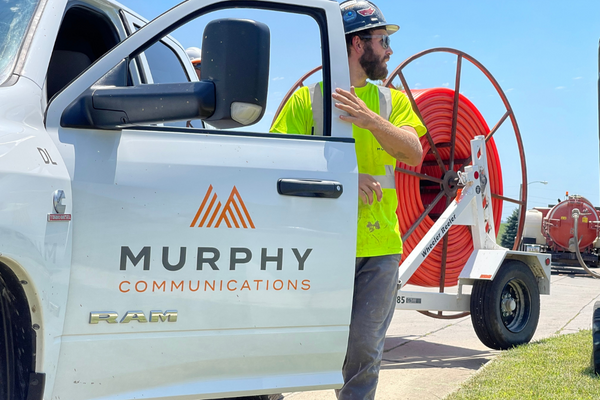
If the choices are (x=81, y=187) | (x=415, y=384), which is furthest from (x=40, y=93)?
(x=415, y=384)

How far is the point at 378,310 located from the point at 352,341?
19 centimetres

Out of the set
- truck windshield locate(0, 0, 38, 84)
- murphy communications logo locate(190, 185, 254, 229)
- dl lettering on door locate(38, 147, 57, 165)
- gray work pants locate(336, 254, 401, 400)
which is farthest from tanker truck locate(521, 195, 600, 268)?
dl lettering on door locate(38, 147, 57, 165)

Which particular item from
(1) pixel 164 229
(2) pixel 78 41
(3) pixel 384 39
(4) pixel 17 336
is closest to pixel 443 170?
(3) pixel 384 39

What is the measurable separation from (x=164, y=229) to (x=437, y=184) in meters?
5.29

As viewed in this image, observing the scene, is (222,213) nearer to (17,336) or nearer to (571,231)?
(17,336)

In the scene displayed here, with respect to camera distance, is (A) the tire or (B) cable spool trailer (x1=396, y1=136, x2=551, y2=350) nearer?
(A) the tire

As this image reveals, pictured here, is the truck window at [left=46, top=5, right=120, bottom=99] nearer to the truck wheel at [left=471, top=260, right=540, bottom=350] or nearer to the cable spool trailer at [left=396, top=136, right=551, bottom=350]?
the cable spool trailer at [left=396, top=136, right=551, bottom=350]

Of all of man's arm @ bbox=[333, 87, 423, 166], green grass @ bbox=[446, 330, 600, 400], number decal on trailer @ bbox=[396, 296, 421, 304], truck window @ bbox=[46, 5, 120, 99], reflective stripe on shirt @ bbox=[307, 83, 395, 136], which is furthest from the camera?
number decal on trailer @ bbox=[396, 296, 421, 304]

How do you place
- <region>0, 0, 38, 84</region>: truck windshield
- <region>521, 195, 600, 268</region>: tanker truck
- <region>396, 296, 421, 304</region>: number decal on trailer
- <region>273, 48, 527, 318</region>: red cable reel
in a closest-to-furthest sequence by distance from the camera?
<region>0, 0, 38, 84</region>: truck windshield
<region>396, 296, 421, 304</region>: number decal on trailer
<region>273, 48, 527, 318</region>: red cable reel
<region>521, 195, 600, 268</region>: tanker truck

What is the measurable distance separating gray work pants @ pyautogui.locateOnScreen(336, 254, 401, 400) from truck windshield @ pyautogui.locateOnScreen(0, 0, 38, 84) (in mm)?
1718

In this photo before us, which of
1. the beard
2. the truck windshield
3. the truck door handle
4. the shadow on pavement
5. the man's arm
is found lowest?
the shadow on pavement

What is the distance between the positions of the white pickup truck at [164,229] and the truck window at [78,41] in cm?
74

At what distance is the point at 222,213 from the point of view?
2.30 metres

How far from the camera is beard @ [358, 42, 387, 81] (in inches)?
124
